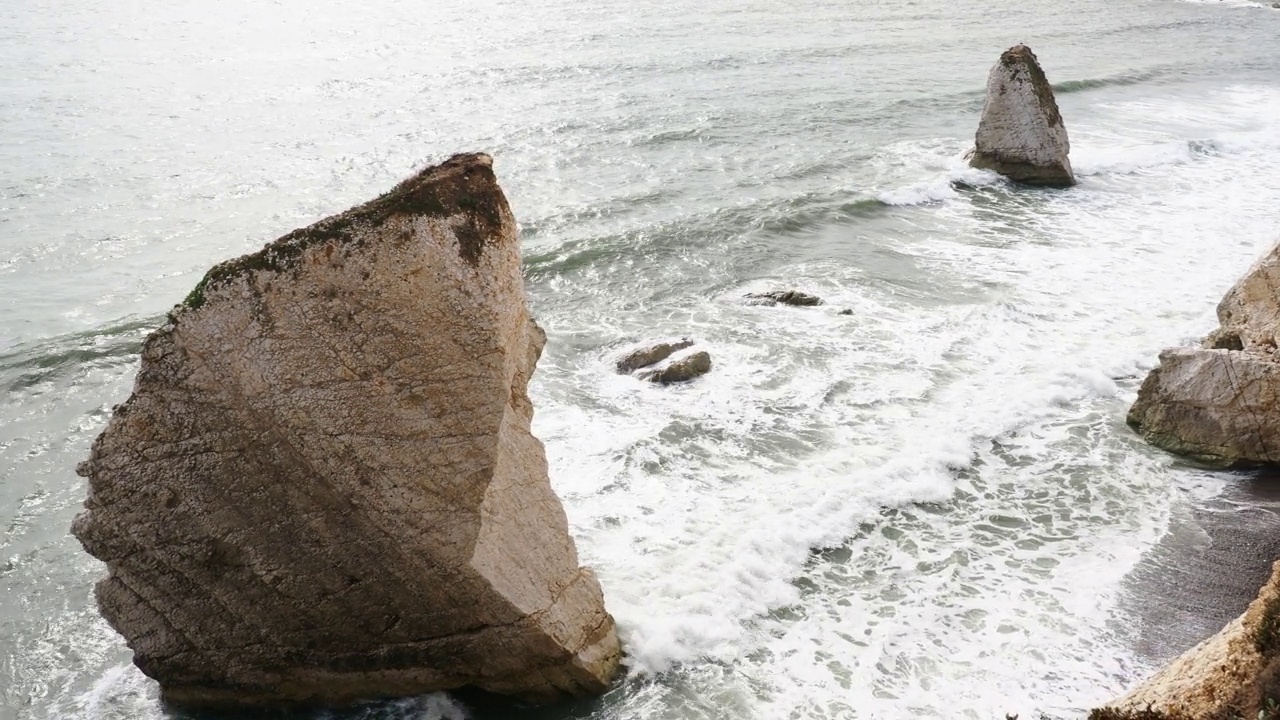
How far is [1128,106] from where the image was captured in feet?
111

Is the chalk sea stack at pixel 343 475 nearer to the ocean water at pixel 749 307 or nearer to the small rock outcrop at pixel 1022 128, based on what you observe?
the ocean water at pixel 749 307

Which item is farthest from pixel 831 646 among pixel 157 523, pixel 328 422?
pixel 157 523

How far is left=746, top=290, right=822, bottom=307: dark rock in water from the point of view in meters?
16.5

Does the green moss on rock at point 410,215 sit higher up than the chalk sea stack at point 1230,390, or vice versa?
the green moss on rock at point 410,215

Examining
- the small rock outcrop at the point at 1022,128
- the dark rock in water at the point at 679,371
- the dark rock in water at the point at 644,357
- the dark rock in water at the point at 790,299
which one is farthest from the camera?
the small rock outcrop at the point at 1022,128

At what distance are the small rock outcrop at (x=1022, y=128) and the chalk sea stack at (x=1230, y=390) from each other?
12.3 m

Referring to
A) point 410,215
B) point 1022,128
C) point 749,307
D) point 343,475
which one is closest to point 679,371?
point 749,307

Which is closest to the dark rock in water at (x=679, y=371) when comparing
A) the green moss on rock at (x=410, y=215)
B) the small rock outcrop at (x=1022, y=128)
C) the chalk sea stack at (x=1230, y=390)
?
the chalk sea stack at (x=1230, y=390)

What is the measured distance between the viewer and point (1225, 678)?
5617 mm

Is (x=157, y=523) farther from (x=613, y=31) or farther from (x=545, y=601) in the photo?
(x=613, y=31)

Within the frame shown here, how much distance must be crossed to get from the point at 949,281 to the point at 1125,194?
8469 millimetres

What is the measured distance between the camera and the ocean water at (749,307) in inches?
340

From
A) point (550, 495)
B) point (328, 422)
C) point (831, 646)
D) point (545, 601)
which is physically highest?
point (328, 422)

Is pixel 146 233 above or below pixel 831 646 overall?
above
